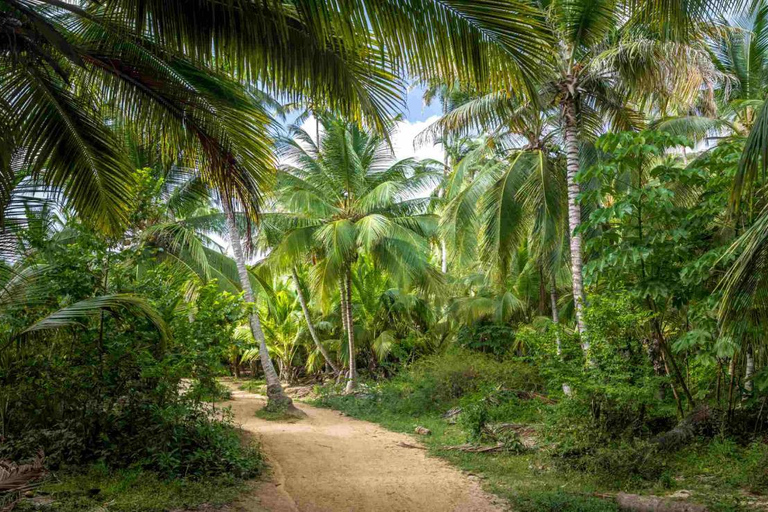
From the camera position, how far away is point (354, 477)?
6918 mm

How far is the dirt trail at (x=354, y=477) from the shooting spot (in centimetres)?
570

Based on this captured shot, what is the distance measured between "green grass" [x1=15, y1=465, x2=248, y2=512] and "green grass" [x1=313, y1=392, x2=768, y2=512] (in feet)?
9.90

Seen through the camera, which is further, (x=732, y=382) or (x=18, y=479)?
(x=732, y=382)

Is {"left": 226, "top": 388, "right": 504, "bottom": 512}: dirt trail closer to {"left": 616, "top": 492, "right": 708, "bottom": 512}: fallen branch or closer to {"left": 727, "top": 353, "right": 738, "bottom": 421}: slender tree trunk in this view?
{"left": 616, "top": 492, "right": 708, "bottom": 512}: fallen branch

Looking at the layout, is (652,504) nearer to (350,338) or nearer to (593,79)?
(593,79)

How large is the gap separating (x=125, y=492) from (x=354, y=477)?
2787 millimetres

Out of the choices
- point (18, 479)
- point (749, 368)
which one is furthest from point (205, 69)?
point (749, 368)

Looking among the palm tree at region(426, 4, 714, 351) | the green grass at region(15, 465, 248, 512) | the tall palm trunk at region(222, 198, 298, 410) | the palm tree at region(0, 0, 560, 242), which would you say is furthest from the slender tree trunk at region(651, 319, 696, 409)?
the tall palm trunk at region(222, 198, 298, 410)

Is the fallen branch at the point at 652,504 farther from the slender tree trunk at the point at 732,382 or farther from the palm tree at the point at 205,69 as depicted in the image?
the palm tree at the point at 205,69

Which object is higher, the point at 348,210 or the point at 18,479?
the point at 348,210

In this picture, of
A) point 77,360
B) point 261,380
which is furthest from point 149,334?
point 261,380

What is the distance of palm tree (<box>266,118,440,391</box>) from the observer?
1475cm

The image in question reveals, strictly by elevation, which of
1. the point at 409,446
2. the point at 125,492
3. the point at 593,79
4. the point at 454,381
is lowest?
the point at 409,446

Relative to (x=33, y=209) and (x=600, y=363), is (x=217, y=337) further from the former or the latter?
(x=600, y=363)
